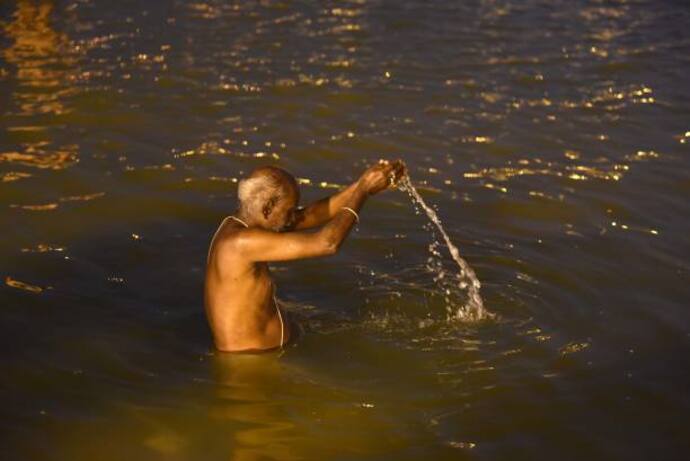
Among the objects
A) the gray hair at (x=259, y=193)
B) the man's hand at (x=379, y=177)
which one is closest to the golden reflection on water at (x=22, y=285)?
the gray hair at (x=259, y=193)

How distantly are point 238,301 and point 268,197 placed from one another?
566 millimetres

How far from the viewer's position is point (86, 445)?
4875 mm

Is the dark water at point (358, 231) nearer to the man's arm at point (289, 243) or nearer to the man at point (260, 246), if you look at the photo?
the man at point (260, 246)

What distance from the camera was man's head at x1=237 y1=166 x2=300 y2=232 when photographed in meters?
5.23

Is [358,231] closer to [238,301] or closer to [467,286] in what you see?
[467,286]

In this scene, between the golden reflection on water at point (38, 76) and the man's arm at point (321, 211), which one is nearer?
the man's arm at point (321, 211)


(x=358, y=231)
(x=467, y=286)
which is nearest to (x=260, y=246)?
(x=467, y=286)

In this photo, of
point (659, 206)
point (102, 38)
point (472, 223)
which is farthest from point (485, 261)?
point (102, 38)

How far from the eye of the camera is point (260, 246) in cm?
515

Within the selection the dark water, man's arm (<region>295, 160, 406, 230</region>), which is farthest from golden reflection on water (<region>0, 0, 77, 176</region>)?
man's arm (<region>295, 160, 406, 230</region>)

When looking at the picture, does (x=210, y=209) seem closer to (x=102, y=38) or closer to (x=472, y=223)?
(x=472, y=223)

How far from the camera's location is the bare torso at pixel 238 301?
5316 millimetres

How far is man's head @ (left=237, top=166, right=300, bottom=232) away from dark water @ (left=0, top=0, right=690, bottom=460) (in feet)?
2.56

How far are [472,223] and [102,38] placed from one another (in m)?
6.06
